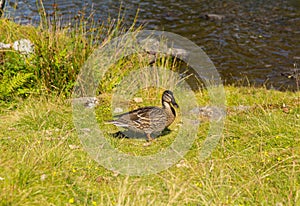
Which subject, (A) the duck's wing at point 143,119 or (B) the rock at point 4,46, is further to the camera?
(B) the rock at point 4,46

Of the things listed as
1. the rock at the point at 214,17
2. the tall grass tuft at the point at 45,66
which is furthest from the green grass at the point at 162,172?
Result: the rock at the point at 214,17

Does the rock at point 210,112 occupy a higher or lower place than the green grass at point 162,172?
lower

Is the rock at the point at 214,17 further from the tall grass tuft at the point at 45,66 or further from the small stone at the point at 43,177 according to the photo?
the small stone at the point at 43,177

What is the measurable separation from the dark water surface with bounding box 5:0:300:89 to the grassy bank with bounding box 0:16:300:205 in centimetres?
311

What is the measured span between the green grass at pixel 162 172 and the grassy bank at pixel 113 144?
0.5 inches

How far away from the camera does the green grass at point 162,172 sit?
4.95 metres

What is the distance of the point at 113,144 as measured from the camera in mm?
6695

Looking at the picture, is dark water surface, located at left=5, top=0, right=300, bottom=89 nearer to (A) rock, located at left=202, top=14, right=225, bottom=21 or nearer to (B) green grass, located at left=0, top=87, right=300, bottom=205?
(A) rock, located at left=202, top=14, right=225, bottom=21

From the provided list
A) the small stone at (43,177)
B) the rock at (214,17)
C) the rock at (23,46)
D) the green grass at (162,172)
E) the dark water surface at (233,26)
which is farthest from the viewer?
the rock at (214,17)

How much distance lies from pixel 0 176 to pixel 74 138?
1.79 metres

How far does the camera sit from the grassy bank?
16.4 ft

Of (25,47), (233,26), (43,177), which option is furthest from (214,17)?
(43,177)

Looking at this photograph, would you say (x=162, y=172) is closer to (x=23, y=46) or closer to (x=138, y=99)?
(x=138, y=99)

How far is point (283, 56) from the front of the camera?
14.4 meters
